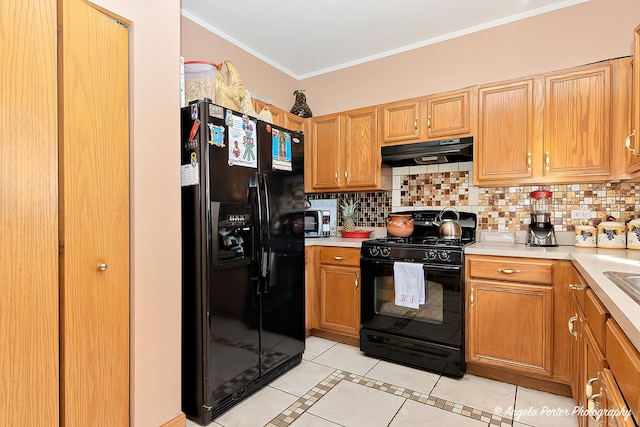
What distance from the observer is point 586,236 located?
2406 mm

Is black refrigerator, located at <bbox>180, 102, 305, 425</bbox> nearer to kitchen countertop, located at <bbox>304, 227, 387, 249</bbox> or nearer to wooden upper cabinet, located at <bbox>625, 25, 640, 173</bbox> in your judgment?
kitchen countertop, located at <bbox>304, 227, 387, 249</bbox>

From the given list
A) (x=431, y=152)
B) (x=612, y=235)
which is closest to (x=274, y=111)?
(x=431, y=152)

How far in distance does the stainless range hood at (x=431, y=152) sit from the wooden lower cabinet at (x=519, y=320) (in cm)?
87

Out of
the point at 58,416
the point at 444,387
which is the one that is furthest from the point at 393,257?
the point at 58,416

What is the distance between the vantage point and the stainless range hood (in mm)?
2701

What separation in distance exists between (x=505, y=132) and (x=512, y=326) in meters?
1.39

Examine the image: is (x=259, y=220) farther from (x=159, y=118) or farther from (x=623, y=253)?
(x=623, y=253)

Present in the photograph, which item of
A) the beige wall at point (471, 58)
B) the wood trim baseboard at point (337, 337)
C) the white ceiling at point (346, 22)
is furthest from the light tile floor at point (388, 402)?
the white ceiling at point (346, 22)

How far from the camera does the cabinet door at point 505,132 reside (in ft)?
8.21

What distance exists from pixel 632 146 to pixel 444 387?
1.82 m

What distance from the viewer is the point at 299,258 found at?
8.52 ft

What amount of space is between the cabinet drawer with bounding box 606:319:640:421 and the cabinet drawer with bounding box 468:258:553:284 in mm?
1156

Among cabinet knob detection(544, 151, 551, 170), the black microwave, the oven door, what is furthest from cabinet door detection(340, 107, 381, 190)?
cabinet knob detection(544, 151, 551, 170)

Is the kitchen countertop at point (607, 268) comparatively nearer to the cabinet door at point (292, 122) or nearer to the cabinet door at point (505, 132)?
the cabinet door at point (505, 132)
